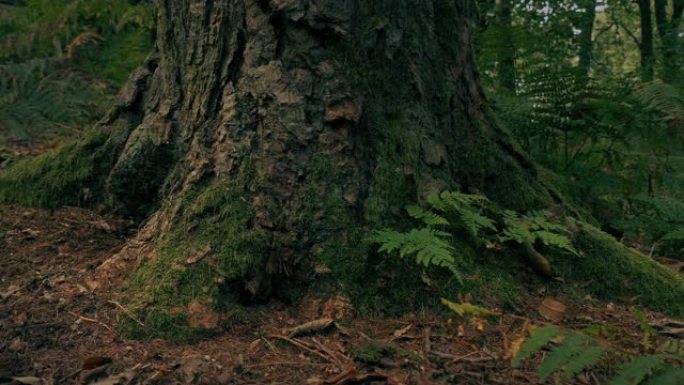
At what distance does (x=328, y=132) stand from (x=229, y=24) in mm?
752

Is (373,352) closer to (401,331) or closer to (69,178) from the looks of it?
(401,331)

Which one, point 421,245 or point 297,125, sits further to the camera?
point 297,125

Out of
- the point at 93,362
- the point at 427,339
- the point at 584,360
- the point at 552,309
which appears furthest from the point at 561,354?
the point at 93,362

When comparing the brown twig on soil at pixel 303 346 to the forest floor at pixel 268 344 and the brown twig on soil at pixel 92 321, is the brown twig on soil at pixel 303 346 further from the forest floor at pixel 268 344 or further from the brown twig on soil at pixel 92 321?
the brown twig on soil at pixel 92 321

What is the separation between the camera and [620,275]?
3.11m

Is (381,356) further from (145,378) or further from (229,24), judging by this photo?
(229,24)

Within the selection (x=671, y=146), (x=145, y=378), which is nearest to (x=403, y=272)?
(x=145, y=378)

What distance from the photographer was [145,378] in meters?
2.14

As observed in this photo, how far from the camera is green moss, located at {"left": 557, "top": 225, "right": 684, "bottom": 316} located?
3.04 meters

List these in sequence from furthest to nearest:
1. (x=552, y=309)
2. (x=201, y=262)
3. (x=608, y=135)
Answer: (x=608, y=135) → (x=552, y=309) → (x=201, y=262)

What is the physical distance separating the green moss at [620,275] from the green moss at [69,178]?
2.79 meters

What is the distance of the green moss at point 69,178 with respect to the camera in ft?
12.3

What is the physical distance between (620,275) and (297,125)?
72.8 inches

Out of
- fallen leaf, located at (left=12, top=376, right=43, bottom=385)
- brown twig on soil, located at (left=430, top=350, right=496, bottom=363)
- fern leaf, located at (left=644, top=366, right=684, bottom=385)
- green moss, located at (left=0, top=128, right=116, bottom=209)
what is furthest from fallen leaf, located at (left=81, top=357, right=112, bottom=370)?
fern leaf, located at (left=644, top=366, right=684, bottom=385)
